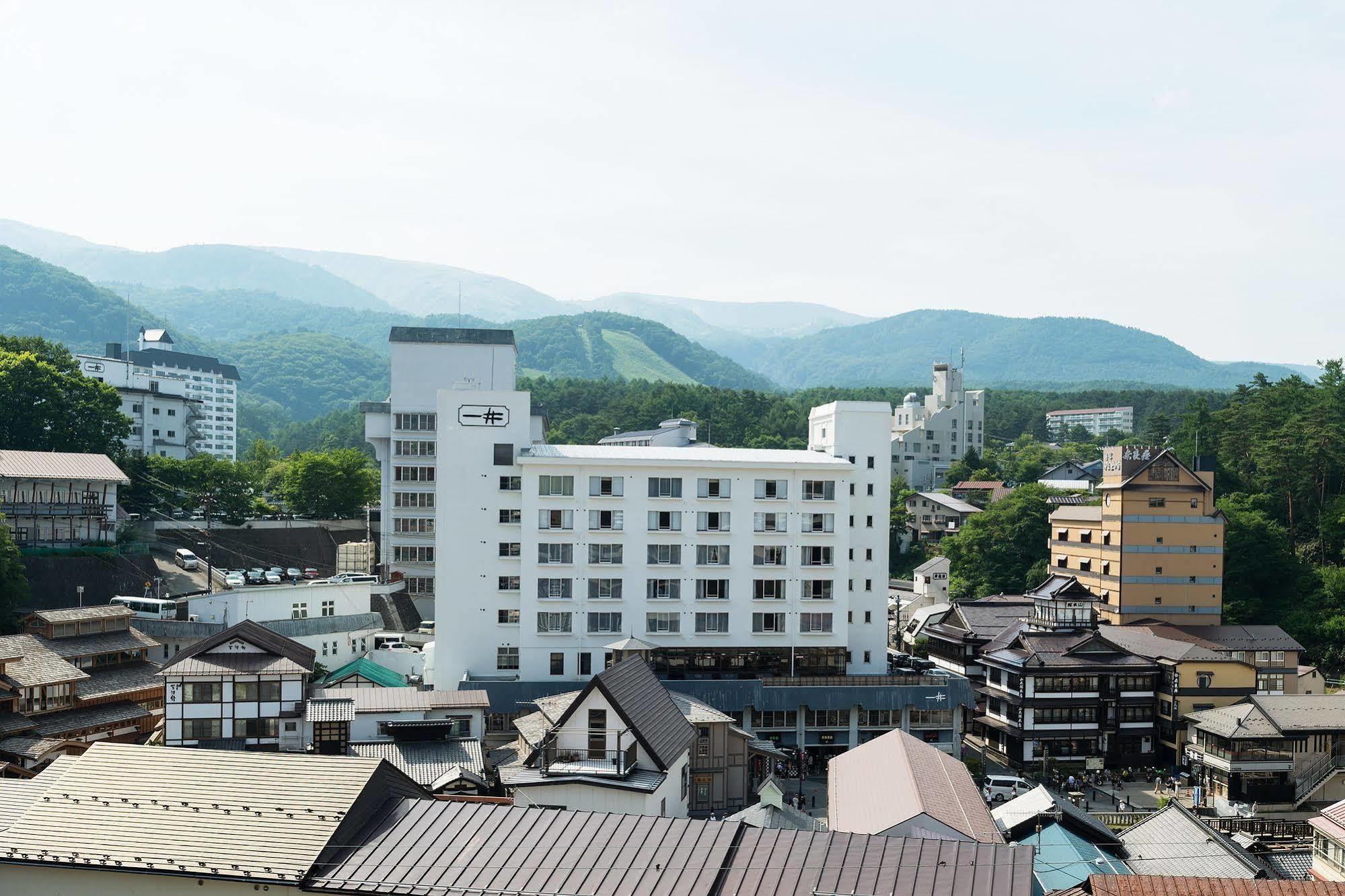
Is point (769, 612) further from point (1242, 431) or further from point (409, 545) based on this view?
point (1242, 431)

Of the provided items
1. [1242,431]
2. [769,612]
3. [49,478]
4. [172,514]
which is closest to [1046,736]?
[769,612]

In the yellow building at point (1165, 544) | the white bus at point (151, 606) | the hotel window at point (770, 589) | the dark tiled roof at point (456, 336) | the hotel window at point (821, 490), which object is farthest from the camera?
the dark tiled roof at point (456, 336)

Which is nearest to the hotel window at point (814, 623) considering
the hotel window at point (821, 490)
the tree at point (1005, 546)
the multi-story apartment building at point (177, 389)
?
the hotel window at point (821, 490)

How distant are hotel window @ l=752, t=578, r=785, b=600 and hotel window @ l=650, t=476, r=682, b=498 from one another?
5897 millimetres

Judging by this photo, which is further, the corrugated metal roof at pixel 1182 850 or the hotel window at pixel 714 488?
the hotel window at pixel 714 488

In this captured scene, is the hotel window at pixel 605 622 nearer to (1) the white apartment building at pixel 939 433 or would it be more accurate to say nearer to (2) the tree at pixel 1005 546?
(2) the tree at pixel 1005 546

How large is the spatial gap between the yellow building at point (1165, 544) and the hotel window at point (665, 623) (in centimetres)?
2571

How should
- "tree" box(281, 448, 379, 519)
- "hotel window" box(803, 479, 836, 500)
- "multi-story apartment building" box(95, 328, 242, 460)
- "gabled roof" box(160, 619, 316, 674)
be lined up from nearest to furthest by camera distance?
1. "gabled roof" box(160, 619, 316, 674)
2. "hotel window" box(803, 479, 836, 500)
3. "tree" box(281, 448, 379, 519)
4. "multi-story apartment building" box(95, 328, 242, 460)

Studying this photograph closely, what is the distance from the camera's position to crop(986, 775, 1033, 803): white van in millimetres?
41062

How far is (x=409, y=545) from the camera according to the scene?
229 feet

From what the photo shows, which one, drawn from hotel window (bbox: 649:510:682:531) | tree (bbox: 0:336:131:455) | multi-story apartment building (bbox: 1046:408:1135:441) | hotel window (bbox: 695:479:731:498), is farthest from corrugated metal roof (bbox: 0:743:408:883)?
multi-story apartment building (bbox: 1046:408:1135:441)

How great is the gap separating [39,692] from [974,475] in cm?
9205

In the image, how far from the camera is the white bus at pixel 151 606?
51.3 m

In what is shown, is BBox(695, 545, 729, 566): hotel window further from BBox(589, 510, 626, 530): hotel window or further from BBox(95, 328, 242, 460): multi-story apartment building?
BBox(95, 328, 242, 460): multi-story apartment building
